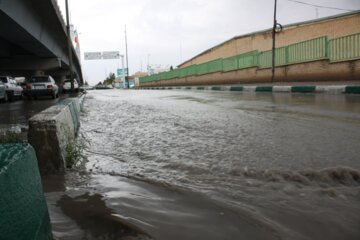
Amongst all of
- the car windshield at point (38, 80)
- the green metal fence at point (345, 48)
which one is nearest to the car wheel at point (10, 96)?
the car windshield at point (38, 80)

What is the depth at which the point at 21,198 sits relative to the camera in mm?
1451

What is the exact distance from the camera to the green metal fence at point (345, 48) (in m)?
16.9

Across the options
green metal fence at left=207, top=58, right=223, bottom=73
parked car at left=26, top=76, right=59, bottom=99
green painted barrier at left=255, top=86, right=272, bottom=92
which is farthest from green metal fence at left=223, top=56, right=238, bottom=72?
parked car at left=26, top=76, right=59, bottom=99

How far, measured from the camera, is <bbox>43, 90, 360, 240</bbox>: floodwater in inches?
83.7

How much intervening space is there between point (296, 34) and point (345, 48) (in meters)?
12.2

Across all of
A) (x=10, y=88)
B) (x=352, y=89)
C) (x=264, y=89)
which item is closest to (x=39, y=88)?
(x=10, y=88)

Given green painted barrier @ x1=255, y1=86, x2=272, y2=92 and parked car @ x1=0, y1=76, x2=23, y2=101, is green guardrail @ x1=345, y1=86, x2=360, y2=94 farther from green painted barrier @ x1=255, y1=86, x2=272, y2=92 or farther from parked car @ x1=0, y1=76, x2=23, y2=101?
parked car @ x1=0, y1=76, x2=23, y2=101

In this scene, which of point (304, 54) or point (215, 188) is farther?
point (304, 54)

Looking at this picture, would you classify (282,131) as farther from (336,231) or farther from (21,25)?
(21,25)

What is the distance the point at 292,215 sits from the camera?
2260mm

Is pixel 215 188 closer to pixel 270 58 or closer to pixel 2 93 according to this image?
pixel 2 93

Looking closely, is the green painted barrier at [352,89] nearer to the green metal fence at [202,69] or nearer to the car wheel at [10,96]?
the car wheel at [10,96]

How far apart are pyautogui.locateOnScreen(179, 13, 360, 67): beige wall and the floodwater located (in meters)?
21.9

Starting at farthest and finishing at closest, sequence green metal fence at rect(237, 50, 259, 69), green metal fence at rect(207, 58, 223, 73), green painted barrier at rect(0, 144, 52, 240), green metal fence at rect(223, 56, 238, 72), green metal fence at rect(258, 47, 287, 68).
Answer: green metal fence at rect(207, 58, 223, 73) < green metal fence at rect(223, 56, 238, 72) < green metal fence at rect(237, 50, 259, 69) < green metal fence at rect(258, 47, 287, 68) < green painted barrier at rect(0, 144, 52, 240)
